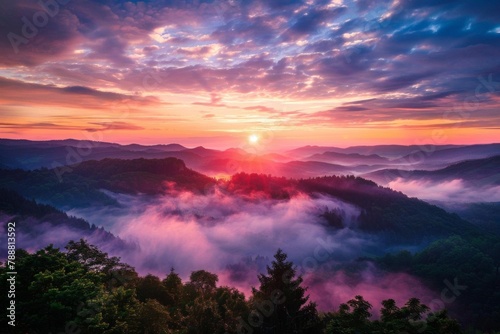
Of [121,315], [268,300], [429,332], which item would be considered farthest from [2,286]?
[429,332]

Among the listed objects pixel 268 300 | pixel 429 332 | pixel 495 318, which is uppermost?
pixel 429 332

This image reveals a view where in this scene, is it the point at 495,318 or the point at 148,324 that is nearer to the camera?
the point at 148,324

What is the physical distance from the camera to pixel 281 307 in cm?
3002

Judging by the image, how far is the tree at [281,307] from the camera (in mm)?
29188

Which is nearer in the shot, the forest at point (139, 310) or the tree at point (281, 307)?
the forest at point (139, 310)

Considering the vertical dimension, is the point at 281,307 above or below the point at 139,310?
below

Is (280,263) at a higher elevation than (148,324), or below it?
higher

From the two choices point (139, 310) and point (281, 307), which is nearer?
point (139, 310)

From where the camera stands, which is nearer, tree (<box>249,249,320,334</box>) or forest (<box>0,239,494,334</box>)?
forest (<box>0,239,494,334</box>)

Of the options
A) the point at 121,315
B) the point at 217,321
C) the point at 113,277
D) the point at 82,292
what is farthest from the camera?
the point at 113,277

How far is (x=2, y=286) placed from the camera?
2248 centimetres

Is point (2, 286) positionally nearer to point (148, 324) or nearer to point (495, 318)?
point (148, 324)

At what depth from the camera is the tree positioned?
2919 centimetres

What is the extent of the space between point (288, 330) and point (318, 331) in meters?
2.95
